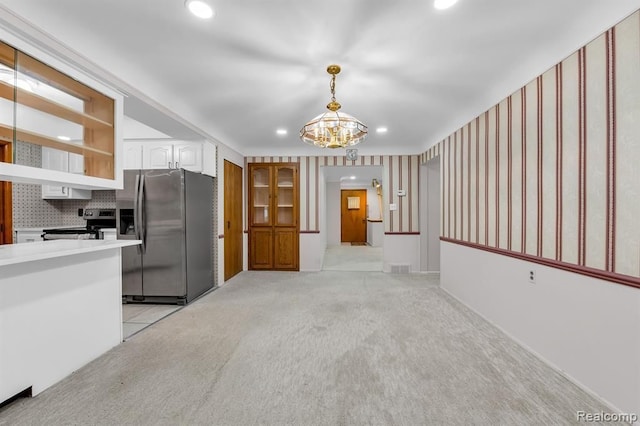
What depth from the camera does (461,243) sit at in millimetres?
3740

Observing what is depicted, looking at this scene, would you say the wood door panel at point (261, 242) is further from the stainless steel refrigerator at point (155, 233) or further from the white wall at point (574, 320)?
the white wall at point (574, 320)

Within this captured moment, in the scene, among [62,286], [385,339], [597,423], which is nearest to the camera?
[597,423]

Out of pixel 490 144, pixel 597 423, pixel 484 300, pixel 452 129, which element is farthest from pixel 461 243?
pixel 597 423

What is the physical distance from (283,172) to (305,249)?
5.53ft

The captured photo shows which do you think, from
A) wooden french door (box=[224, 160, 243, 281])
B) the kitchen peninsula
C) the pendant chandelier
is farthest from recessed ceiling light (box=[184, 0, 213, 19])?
wooden french door (box=[224, 160, 243, 281])

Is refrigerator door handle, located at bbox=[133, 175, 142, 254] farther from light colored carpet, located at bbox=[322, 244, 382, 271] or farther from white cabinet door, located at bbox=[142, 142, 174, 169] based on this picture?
light colored carpet, located at bbox=[322, 244, 382, 271]

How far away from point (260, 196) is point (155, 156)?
2.11 m

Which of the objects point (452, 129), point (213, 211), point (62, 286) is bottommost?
point (62, 286)

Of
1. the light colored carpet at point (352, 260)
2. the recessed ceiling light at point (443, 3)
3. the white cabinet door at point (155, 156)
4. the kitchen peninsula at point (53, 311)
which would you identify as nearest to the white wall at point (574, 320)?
the recessed ceiling light at point (443, 3)

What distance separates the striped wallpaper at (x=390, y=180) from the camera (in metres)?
5.61

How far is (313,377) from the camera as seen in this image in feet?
6.56

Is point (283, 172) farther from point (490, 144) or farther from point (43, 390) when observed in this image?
point (43, 390)

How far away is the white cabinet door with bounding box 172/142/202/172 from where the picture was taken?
4230mm

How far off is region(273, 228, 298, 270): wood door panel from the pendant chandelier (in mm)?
2957
